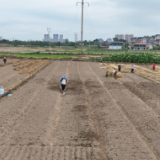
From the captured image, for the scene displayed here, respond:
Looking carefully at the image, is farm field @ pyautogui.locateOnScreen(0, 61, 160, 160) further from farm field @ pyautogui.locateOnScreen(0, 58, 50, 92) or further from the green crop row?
the green crop row

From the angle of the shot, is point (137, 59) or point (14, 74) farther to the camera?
point (137, 59)

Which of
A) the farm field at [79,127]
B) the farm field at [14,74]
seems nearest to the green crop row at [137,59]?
the farm field at [14,74]

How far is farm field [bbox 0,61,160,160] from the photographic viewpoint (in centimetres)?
700

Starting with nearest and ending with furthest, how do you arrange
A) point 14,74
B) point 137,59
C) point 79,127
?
point 79,127, point 14,74, point 137,59

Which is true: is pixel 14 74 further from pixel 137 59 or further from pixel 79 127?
pixel 137 59

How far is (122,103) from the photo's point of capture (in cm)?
1330

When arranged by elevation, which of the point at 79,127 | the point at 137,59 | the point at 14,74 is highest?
the point at 137,59

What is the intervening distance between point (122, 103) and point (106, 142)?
19.0 ft

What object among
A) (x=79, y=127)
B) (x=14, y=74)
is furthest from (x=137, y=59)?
(x=79, y=127)

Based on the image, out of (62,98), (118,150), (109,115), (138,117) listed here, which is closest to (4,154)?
(118,150)

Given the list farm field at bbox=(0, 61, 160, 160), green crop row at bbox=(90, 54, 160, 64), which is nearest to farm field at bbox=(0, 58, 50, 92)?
farm field at bbox=(0, 61, 160, 160)

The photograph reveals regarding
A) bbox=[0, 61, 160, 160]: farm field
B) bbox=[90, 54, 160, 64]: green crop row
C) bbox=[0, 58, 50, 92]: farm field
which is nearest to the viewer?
bbox=[0, 61, 160, 160]: farm field

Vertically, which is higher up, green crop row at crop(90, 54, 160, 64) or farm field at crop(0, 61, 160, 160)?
green crop row at crop(90, 54, 160, 64)

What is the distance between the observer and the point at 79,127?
9242 millimetres
